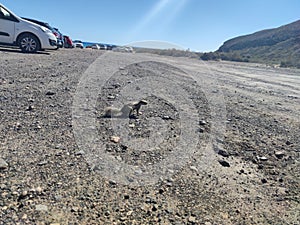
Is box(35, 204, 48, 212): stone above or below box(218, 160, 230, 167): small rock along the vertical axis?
below

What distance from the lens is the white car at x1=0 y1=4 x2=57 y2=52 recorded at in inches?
361

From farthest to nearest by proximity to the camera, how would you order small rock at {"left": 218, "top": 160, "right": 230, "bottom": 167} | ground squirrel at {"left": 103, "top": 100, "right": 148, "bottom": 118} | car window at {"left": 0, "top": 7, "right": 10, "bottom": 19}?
car window at {"left": 0, "top": 7, "right": 10, "bottom": 19}, ground squirrel at {"left": 103, "top": 100, "right": 148, "bottom": 118}, small rock at {"left": 218, "top": 160, "right": 230, "bottom": 167}

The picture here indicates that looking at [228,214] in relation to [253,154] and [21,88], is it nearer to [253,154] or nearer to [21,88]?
[253,154]

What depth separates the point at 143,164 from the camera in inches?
101

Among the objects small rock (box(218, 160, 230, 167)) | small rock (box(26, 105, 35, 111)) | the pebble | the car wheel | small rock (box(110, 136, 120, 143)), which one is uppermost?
the car wheel

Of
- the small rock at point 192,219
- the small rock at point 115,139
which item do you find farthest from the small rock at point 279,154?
the small rock at point 115,139

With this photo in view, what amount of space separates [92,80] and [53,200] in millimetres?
4833

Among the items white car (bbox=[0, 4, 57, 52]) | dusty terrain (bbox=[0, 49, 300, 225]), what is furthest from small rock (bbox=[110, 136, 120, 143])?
white car (bbox=[0, 4, 57, 52])

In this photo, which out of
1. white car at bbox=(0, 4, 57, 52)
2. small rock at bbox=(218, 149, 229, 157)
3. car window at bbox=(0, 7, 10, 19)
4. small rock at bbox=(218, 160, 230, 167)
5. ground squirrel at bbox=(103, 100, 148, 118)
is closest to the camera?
small rock at bbox=(218, 160, 230, 167)

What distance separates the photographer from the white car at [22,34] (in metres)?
9.17

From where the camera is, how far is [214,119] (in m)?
4.36

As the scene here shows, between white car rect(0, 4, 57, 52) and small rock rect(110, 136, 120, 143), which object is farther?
white car rect(0, 4, 57, 52)

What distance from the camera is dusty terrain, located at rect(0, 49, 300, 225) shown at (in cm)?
187

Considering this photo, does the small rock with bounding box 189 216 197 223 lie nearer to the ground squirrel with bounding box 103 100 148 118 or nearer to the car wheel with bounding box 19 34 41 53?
the ground squirrel with bounding box 103 100 148 118
